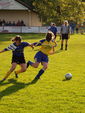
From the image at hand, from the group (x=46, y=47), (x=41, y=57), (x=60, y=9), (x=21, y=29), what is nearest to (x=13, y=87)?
(x=41, y=57)

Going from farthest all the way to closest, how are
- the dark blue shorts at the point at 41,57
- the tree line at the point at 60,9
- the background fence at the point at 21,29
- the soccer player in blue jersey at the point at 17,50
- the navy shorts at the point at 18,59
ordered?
the tree line at the point at 60,9
the background fence at the point at 21,29
the dark blue shorts at the point at 41,57
the navy shorts at the point at 18,59
the soccer player in blue jersey at the point at 17,50

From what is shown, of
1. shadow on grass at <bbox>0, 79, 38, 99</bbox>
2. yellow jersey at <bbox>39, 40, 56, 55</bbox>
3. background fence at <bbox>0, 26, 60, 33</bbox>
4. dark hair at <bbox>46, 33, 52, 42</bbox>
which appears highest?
dark hair at <bbox>46, 33, 52, 42</bbox>

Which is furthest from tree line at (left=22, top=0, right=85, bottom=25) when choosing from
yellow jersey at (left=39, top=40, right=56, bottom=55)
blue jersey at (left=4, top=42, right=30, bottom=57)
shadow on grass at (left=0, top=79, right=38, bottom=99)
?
shadow on grass at (left=0, top=79, right=38, bottom=99)

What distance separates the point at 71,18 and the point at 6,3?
35.8 feet

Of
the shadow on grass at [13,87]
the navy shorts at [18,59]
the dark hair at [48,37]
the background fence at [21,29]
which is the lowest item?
the background fence at [21,29]

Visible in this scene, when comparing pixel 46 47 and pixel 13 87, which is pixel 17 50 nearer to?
pixel 46 47

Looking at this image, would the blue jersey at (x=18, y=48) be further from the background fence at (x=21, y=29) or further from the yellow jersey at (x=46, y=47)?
the background fence at (x=21, y=29)

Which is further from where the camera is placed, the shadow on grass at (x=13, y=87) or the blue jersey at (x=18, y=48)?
the blue jersey at (x=18, y=48)

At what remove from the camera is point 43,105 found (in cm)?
734

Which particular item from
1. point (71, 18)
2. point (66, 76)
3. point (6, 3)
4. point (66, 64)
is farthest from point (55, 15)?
point (66, 76)

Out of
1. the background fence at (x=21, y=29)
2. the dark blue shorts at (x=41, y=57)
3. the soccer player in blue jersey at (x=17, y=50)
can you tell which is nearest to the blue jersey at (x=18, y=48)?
the soccer player in blue jersey at (x=17, y=50)

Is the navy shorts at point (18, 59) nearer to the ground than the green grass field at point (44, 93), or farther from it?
farther from it

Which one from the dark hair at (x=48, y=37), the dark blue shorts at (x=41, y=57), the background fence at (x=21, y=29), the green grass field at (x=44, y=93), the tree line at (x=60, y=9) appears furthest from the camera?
the tree line at (x=60, y=9)

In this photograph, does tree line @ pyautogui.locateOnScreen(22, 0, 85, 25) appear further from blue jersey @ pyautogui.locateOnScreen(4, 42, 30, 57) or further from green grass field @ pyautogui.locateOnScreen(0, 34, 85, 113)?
blue jersey @ pyautogui.locateOnScreen(4, 42, 30, 57)
